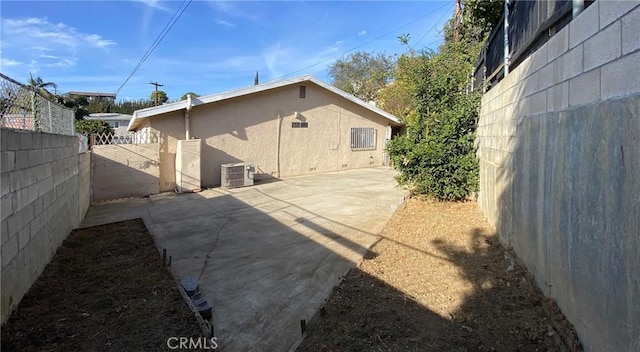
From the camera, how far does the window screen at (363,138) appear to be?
1538cm

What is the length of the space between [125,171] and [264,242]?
6.19 meters

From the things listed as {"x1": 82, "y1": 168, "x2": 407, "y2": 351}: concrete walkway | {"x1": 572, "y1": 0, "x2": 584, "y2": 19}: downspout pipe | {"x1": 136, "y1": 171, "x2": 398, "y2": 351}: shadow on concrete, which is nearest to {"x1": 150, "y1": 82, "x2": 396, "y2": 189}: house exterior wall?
{"x1": 82, "y1": 168, "x2": 407, "y2": 351}: concrete walkway

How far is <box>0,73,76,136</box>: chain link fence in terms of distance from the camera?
3.16 metres

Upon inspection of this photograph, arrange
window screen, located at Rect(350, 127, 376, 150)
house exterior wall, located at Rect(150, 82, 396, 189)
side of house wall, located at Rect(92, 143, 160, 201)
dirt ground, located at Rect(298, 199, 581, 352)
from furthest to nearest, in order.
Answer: window screen, located at Rect(350, 127, 376, 150) < house exterior wall, located at Rect(150, 82, 396, 189) < side of house wall, located at Rect(92, 143, 160, 201) < dirt ground, located at Rect(298, 199, 581, 352)

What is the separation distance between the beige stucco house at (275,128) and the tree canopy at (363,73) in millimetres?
10694

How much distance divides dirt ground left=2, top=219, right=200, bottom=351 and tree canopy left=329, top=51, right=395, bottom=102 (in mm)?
23576

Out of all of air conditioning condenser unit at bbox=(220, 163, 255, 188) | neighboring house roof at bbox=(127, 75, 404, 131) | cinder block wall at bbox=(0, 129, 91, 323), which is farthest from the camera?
air conditioning condenser unit at bbox=(220, 163, 255, 188)

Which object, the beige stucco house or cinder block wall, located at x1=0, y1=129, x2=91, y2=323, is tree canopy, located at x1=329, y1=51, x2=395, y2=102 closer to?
the beige stucco house

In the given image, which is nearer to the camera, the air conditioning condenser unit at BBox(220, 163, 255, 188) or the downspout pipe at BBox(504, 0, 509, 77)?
the downspout pipe at BBox(504, 0, 509, 77)

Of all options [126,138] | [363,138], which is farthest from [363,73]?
[126,138]

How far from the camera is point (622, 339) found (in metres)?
1.83

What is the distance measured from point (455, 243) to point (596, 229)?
287 centimetres

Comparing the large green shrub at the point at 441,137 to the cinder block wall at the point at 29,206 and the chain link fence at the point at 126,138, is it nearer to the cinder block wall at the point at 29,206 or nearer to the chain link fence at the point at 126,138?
the cinder block wall at the point at 29,206

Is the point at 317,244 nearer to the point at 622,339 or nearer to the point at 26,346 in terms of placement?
the point at 26,346
